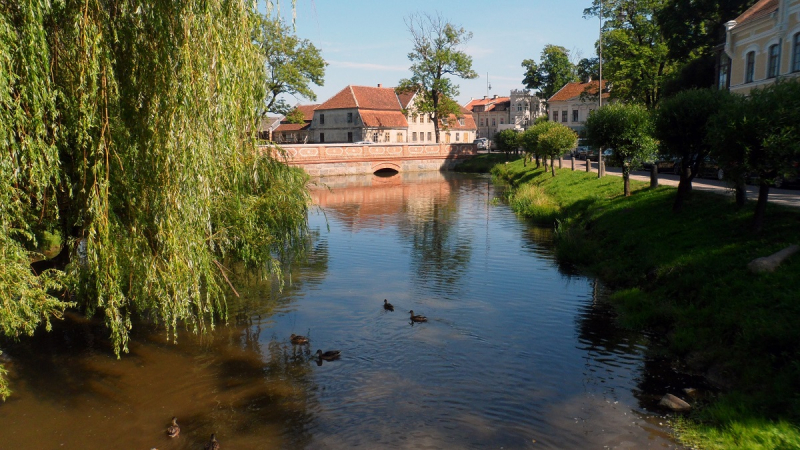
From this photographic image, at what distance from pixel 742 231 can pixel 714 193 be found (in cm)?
518

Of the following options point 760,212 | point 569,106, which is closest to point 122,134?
point 760,212

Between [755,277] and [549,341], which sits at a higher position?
[755,277]

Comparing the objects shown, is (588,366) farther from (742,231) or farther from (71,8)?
(71,8)

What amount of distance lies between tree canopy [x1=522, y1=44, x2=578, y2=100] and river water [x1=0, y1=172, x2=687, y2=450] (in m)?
75.0

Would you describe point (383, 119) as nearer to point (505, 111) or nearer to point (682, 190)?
point (505, 111)

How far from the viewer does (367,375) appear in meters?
11.3

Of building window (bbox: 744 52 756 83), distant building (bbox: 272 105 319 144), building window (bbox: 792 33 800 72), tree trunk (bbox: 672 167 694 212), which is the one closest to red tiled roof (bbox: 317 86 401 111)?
distant building (bbox: 272 105 319 144)

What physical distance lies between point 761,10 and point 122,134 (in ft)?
113

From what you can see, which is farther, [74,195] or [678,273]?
[678,273]

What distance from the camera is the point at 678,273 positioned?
45.9 feet

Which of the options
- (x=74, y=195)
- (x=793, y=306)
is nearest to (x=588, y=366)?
(x=793, y=306)

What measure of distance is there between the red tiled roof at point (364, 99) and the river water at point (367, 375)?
68.1 m

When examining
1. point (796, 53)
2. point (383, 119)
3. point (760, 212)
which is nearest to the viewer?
point (760, 212)

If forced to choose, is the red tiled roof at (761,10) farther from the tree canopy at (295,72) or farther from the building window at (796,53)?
the tree canopy at (295,72)
